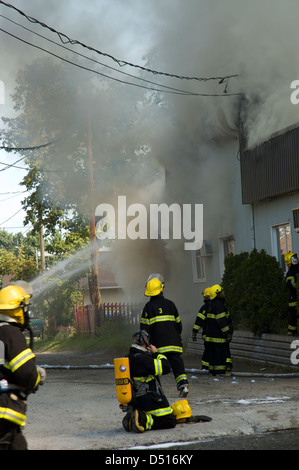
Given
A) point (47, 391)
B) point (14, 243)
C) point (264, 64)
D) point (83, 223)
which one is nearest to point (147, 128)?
point (264, 64)

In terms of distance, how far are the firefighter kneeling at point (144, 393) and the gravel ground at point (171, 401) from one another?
0.12m

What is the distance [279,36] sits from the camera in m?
17.3

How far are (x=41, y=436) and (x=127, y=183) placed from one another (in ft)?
59.6

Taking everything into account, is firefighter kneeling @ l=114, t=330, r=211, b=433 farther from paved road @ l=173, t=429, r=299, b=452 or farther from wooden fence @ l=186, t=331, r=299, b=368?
wooden fence @ l=186, t=331, r=299, b=368

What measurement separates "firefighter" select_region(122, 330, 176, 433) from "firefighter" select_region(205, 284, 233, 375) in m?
4.65

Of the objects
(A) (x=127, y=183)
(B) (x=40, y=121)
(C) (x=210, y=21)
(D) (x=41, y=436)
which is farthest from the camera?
(A) (x=127, y=183)

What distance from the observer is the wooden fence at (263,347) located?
11891 millimetres

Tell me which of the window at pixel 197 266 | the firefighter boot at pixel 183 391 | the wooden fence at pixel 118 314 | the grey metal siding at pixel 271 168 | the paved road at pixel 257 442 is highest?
the grey metal siding at pixel 271 168

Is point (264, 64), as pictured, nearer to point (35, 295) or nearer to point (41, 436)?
point (41, 436)

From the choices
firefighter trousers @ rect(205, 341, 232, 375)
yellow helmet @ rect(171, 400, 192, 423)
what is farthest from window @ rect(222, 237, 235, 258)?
yellow helmet @ rect(171, 400, 192, 423)

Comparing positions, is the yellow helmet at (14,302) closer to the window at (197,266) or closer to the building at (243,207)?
the building at (243,207)

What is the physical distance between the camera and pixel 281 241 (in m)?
16.4

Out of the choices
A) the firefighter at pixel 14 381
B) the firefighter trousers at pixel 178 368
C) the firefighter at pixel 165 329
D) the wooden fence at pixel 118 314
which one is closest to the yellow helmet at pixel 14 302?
the firefighter at pixel 14 381

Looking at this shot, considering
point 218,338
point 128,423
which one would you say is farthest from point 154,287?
point 218,338
